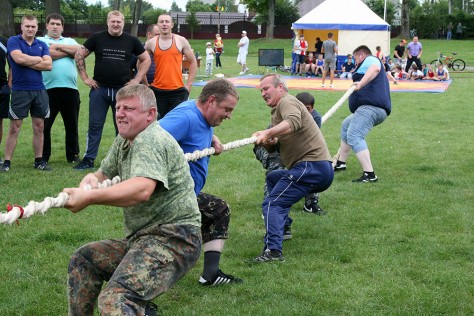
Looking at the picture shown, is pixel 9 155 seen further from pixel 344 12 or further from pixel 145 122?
pixel 344 12

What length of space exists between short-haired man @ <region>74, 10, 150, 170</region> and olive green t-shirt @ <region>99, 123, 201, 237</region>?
5977 mm

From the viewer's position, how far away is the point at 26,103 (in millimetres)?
9641

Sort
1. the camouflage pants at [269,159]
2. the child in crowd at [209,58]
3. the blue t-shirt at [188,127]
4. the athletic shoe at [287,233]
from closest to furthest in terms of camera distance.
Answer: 1. the blue t-shirt at [188,127]
2. the athletic shoe at [287,233]
3. the camouflage pants at [269,159]
4. the child in crowd at [209,58]

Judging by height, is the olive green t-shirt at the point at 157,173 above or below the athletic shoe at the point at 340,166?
above

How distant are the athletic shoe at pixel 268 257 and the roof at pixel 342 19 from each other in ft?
89.5

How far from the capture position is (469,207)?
8438 mm

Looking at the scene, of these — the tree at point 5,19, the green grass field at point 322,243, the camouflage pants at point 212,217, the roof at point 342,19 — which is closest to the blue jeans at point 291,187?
the green grass field at point 322,243

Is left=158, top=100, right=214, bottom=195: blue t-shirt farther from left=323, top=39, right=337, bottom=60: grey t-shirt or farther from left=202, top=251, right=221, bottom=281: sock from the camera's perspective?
left=323, top=39, right=337, bottom=60: grey t-shirt

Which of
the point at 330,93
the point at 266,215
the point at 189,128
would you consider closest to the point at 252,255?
the point at 266,215

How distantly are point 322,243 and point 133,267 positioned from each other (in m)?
3.43

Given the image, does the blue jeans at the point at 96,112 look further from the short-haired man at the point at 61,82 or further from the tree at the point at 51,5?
the tree at the point at 51,5

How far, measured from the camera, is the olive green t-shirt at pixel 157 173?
3723 millimetres

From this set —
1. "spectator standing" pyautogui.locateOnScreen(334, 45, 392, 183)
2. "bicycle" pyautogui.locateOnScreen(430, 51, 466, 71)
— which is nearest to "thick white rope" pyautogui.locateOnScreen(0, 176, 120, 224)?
"spectator standing" pyautogui.locateOnScreen(334, 45, 392, 183)

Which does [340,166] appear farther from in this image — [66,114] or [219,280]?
[219,280]
